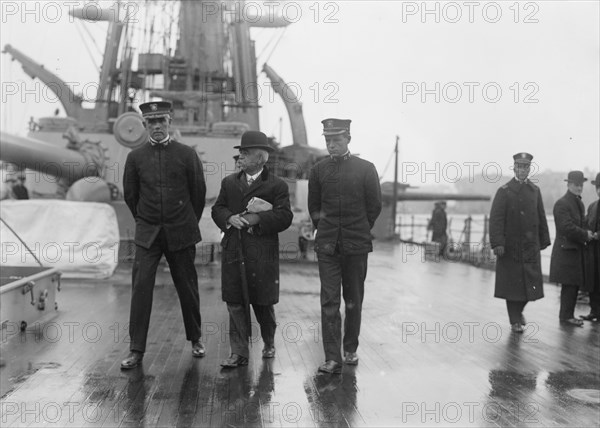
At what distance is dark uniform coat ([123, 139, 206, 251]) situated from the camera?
16.9 ft

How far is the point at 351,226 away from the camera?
5105mm

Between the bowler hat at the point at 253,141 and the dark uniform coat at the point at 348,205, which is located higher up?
the bowler hat at the point at 253,141

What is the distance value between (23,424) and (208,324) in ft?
9.98

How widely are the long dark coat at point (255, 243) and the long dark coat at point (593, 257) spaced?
13.1ft

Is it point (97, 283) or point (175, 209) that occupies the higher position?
point (175, 209)

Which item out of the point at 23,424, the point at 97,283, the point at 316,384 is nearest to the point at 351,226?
the point at 316,384

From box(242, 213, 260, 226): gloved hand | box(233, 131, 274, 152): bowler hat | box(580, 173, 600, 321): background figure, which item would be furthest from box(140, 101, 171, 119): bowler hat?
A: box(580, 173, 600, 321): background figure

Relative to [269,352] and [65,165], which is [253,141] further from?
[65,165]

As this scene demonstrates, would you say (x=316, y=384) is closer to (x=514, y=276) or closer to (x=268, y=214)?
(x=268, y=214)

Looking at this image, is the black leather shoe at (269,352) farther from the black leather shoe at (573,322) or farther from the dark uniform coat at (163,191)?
the black leather shoe at (573,322)

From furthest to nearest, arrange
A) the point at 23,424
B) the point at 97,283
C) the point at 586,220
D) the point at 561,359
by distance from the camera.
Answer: the point at 97,283 → the point at 586,220 → the point at 561,359 → the point at 23,424

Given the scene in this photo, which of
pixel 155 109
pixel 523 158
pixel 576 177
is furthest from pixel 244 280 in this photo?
pixel 576 177

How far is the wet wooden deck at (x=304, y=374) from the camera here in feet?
12.7

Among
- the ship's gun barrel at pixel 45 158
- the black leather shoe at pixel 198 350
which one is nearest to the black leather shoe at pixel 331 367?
the black leather shoe at pixel 198 350
